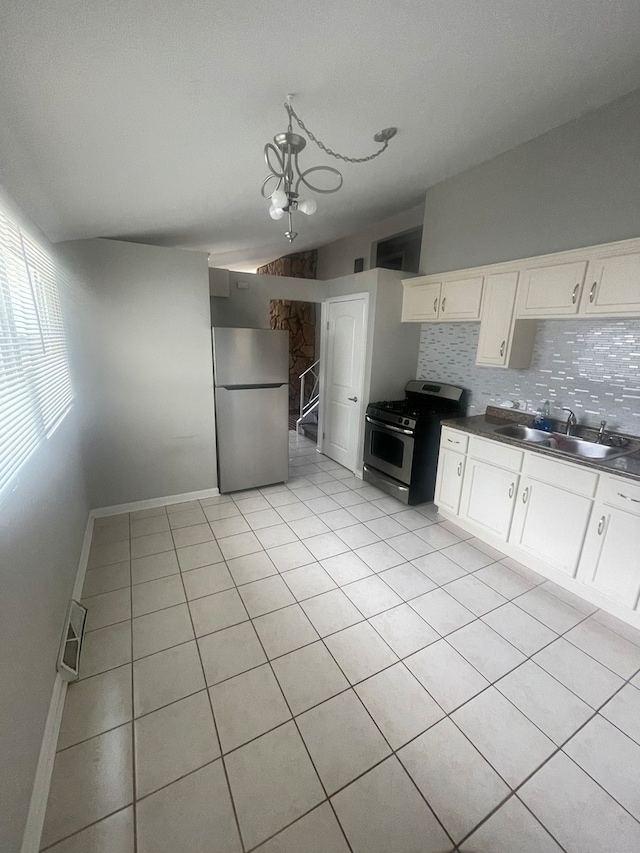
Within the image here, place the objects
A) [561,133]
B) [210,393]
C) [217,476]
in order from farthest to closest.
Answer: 1. [217,476]
2. [210,393]
3. [561,133]

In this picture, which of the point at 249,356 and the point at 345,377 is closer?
the point at 249,356

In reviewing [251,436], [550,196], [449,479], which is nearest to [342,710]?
[449,479]

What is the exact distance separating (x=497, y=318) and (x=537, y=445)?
→ 42.3 inches

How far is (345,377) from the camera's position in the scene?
4.08 m

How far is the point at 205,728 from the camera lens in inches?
56.6

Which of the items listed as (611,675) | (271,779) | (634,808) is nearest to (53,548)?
(271,779)

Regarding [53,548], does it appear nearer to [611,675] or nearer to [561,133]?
[611,675]

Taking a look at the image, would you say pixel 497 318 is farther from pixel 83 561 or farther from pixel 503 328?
pixel 83 561

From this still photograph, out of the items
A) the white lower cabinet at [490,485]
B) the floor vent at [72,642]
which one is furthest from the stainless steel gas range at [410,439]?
the floor vent at [72,642]

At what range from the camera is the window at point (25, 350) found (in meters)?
1.36

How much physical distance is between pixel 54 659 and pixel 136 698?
414mm

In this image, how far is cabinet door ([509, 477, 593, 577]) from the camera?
6.95ft

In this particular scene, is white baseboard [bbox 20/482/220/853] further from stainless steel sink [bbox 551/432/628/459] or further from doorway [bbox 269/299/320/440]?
doorway [bbox 269/299/320/440]

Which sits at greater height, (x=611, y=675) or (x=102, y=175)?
(x=102, y=175)
